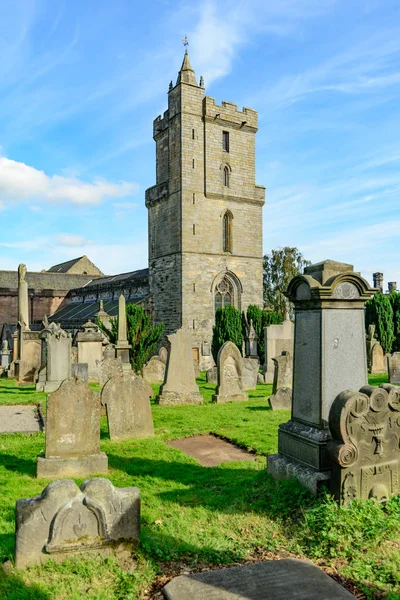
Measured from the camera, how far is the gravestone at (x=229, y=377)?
1115 cm

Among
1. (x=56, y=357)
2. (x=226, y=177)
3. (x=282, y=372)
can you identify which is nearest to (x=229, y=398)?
(x=282, y=372)

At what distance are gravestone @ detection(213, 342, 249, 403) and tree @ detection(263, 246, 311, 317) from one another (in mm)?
30052

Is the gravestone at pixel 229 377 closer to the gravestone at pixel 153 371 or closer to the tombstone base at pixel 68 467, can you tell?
the gravestone at pixel 153 371

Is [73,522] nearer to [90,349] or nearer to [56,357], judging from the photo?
[56,357]

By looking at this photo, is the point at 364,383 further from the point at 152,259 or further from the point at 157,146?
the point at 157,146

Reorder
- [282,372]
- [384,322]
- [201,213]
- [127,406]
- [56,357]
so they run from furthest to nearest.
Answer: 1. [201,213]
2. [384,322]
3. [56,357]
4. [282,372]
5. [127,406]

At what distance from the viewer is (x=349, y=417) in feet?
13.3

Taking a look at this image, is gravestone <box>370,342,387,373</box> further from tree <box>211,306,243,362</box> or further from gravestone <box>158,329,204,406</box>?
gravestone <box>158,329,204,406</box>

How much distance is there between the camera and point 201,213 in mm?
24984

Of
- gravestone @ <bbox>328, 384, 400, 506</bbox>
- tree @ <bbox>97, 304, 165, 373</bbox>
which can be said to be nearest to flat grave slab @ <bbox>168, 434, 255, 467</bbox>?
gravestone @ <bbox>328, 384, 400, 506</bbox>

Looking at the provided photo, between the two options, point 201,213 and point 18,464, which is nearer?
point 18,464

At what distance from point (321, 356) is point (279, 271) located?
38251 mm

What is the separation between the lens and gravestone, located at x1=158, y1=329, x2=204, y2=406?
1034 centimetres

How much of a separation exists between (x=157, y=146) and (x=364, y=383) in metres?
25.0
